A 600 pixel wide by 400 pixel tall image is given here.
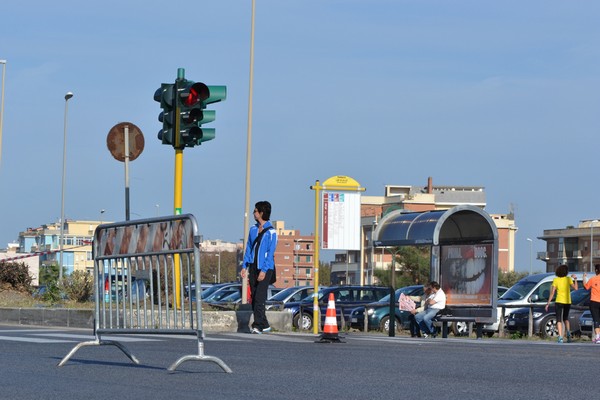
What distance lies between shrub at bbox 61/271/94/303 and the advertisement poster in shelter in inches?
275

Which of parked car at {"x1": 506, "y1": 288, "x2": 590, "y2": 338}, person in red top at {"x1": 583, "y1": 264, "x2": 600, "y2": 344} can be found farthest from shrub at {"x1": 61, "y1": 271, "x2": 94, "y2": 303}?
parked car at {"x1": 506, "y1": 288, "x2": 590, "y2": 338}

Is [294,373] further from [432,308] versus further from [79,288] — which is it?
[79,288]

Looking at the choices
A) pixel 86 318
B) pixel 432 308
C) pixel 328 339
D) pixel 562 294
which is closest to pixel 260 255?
pixel 328 339

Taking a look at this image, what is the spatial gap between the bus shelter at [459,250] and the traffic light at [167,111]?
7.84 meters

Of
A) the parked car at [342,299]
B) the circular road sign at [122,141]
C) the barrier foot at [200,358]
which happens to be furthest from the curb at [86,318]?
the parked car at [342,299]

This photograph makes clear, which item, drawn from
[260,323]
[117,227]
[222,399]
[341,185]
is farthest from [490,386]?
[341,185]

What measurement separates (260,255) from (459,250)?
8.79 metres

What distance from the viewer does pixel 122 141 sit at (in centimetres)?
1991

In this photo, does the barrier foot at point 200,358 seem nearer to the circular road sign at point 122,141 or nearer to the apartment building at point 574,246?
the circular road sign at point 122,141

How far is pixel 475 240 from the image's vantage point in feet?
81.5

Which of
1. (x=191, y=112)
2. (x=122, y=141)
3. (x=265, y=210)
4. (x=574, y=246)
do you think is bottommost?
(x=265, y=210)

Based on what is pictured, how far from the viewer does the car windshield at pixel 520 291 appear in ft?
112

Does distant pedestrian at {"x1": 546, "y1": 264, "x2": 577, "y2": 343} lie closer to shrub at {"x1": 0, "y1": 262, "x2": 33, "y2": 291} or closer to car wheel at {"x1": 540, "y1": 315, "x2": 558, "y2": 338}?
car wheel at {"x1": 540, "y1": 315, "x2": 558, "y2": 338}

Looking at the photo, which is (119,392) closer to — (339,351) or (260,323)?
(339,351)
